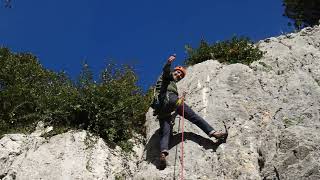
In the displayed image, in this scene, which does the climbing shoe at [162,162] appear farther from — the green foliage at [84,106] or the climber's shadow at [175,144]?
the green foliage at [84,106]

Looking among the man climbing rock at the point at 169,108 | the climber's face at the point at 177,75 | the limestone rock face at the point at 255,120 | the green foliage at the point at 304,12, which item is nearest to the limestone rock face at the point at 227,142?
the limestone rock face at the point at 255,120

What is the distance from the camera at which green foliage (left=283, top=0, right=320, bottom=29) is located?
71.5 feet

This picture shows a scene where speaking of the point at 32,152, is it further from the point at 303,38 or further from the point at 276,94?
the point at 303,38

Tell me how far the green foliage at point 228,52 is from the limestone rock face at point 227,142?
0.76 m

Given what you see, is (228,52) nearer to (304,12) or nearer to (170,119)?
(170,119)

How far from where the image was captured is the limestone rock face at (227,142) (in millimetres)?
11704

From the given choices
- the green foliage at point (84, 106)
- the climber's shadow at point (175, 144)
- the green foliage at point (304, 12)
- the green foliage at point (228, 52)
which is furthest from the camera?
the green foliage at point (304, 12)

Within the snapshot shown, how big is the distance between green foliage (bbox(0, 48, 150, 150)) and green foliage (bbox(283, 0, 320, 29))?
8.69 metres

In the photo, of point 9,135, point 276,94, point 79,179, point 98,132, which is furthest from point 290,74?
point 9,135

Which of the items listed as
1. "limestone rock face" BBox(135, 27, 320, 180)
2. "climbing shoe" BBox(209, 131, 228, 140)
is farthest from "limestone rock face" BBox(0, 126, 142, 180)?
"climbing shoe" BBox(209, 131, 228, 140)

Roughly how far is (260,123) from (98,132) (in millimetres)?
4079

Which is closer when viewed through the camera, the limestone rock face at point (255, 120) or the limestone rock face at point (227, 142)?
the limestone rock face at point (255, 120)

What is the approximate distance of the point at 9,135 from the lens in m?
14.1

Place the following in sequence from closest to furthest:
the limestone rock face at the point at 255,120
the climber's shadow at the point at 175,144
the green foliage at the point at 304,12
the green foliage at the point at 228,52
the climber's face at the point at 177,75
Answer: the limestone rock face at the point at 255,120, the climber's shadow at the point at 175,144, the climber's face at the point at 177,75, the green foliage at the point at 228,52, the green foliage at the point at 304,12
